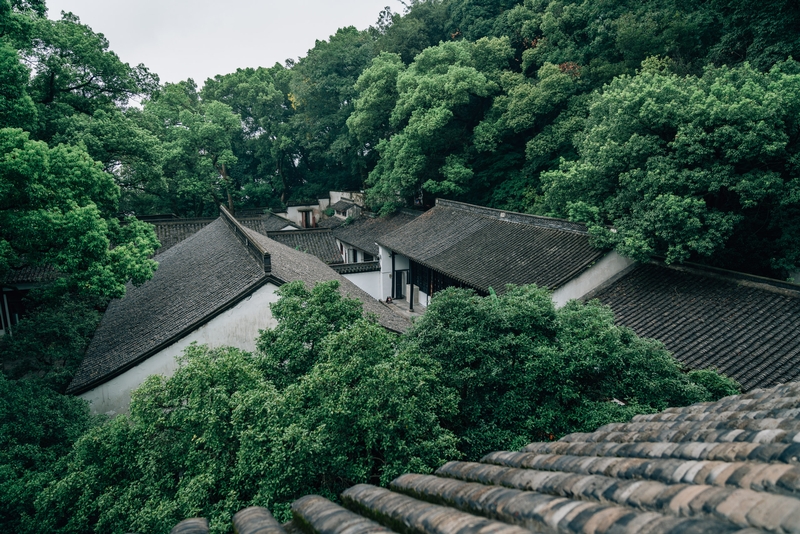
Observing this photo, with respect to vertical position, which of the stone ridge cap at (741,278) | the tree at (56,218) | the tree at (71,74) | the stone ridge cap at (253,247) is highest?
the tree at (71,74)

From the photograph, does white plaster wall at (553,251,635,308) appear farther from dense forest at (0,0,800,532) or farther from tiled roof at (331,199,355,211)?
tiled roof at (331,199,355,211)

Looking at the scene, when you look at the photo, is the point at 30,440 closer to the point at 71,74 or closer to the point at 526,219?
the point at 71,74

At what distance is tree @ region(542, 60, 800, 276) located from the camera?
12.5m

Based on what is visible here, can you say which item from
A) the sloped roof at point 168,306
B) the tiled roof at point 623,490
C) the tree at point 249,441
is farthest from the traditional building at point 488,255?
the tiled roof at point 623,490

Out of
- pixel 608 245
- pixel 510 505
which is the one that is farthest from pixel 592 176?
pixel 510 505

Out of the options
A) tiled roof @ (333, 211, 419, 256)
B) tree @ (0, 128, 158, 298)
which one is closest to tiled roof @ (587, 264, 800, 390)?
tree @ (0, 128, 158, 298)

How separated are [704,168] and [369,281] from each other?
1552 cm

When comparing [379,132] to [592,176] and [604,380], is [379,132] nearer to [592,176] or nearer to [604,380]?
[592,176]

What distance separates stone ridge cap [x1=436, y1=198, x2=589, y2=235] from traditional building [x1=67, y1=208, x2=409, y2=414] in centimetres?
715

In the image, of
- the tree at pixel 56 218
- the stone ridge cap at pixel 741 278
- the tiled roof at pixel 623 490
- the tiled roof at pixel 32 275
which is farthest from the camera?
the tiled roof at pixel 32 275

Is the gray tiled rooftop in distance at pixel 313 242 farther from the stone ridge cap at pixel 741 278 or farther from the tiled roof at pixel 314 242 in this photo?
the stone ridge cap at pixel 741 278

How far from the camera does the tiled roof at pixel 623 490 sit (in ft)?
7.07

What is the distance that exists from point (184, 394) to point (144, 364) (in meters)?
4.56

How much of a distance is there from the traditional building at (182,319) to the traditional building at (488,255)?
14.1 ft
